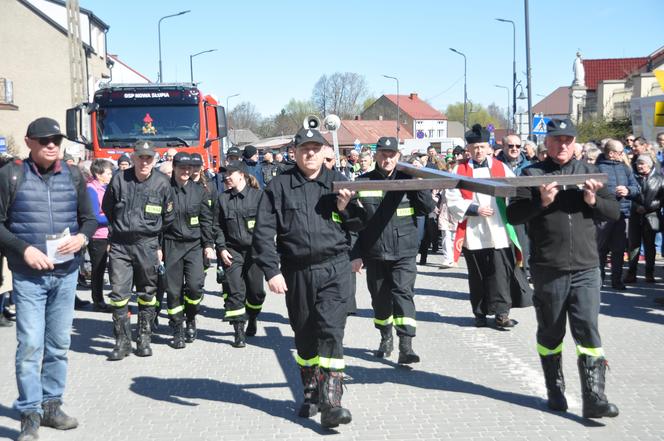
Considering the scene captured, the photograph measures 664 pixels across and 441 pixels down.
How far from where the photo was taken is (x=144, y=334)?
8109 mm

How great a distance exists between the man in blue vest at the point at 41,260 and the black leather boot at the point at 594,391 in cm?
355

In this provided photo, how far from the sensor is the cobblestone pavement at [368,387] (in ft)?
18.3

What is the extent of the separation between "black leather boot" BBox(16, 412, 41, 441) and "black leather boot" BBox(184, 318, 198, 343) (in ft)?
10.6

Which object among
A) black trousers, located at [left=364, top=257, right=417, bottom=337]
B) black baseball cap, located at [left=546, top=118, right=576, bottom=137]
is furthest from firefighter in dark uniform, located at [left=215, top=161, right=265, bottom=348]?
black baseball cap, located at [left=546, top=118, right=576, bottom=137]

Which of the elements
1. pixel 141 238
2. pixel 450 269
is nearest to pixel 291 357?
pixel 141 238

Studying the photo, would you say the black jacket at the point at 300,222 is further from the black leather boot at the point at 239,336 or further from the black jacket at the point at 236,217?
the black jacket at the point at 236,217

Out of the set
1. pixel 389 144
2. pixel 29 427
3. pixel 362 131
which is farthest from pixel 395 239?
pixel 362 131

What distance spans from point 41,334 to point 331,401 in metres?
2.02

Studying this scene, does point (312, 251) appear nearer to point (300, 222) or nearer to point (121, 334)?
point (300, 222)

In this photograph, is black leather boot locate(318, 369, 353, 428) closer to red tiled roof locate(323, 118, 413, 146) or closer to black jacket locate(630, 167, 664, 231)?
black jacket locate(630, 167, 664, 231)

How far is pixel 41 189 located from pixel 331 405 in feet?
8.03

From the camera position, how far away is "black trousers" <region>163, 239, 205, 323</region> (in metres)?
8.59

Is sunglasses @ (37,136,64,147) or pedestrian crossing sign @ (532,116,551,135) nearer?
sunglasses @ (37,136,64,147)

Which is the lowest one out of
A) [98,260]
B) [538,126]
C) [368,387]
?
[368,387]
